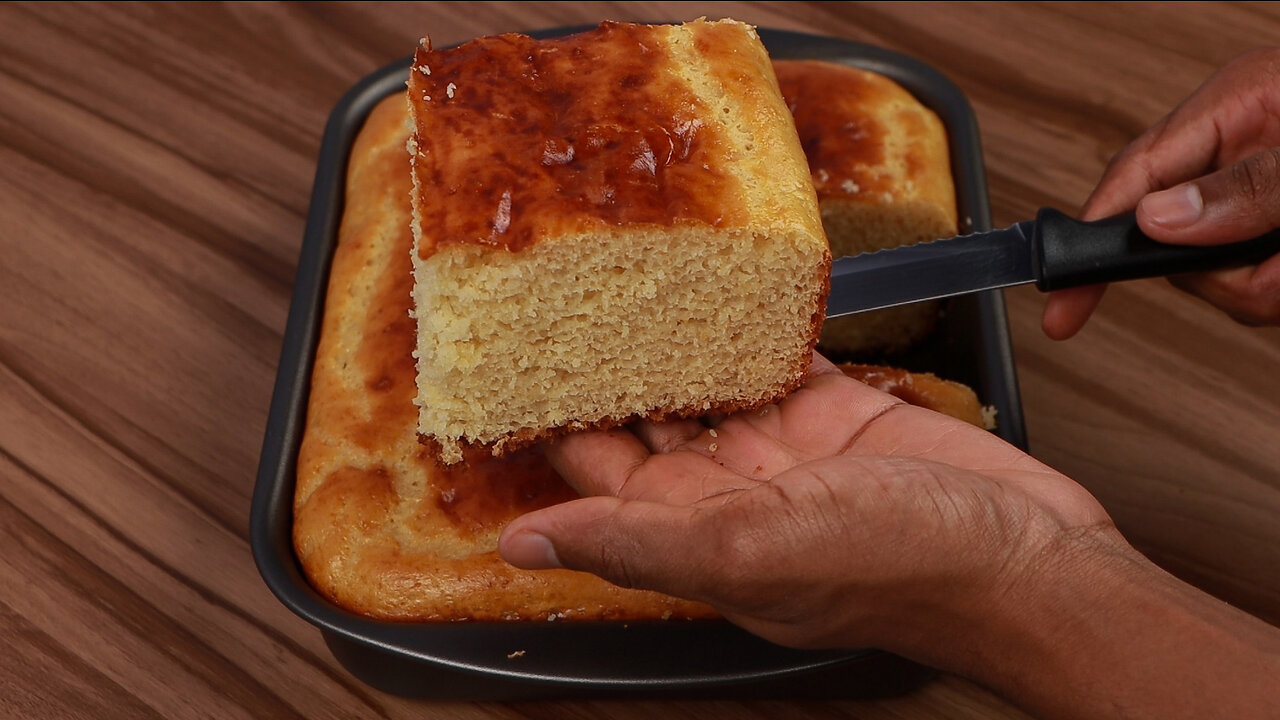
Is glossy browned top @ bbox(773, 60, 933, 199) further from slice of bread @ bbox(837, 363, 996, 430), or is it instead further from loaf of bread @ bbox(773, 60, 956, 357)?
slice of bread @ bbox(837, 363, 996, 430)

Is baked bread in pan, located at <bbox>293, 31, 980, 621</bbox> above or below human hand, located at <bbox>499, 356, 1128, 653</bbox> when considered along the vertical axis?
below

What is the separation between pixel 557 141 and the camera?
192 cm

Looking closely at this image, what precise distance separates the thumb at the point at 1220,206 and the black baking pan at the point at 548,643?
14.1 inches

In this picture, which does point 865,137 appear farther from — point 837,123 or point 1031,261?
point 1031,261

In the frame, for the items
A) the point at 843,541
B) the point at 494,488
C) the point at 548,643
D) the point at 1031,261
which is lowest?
the point at 548,643

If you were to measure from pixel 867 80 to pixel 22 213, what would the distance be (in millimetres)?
2312

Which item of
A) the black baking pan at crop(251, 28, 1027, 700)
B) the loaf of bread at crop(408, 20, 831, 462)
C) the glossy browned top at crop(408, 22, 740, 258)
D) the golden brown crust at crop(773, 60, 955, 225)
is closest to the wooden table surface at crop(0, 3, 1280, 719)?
the black baking pan at crop(251, 28, 1027, 700)

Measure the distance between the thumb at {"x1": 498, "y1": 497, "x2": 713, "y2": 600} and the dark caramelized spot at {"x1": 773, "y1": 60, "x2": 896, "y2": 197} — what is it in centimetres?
118

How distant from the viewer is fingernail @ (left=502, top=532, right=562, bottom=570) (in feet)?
5.46

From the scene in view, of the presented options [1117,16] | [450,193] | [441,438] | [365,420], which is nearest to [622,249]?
[450,193]

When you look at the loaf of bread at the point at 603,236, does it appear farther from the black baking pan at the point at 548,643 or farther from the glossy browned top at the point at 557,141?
the black baking pan at the point at 548,643

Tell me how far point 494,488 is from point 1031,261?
113 cm

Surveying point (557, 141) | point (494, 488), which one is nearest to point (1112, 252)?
point (557, 141)

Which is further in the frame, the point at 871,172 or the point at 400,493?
the point at 871,172
